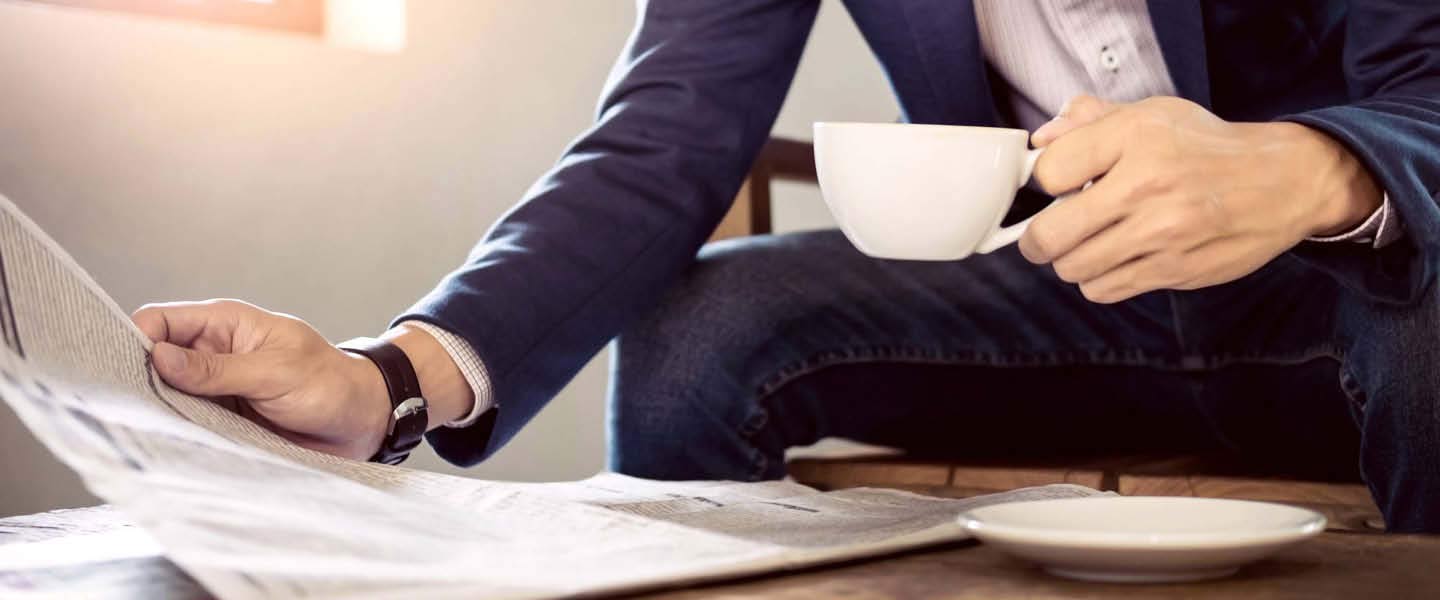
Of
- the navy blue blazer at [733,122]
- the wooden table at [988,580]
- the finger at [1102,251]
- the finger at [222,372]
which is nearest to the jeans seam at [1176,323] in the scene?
the navy blue blazer at [733,122]

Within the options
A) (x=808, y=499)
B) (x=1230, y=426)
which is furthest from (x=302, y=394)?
(x=1230, y=426)

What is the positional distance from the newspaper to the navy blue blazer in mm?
302

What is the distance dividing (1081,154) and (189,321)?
44cm

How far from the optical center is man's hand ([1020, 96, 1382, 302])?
653 millimetres

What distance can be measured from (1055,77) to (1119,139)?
47 centimetres

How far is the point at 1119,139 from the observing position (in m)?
0.65

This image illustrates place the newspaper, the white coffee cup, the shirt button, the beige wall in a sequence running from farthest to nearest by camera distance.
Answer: the beige wall < the shirt button < the white coffee cup < the newspaper

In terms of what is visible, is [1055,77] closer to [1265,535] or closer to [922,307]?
[922,307]

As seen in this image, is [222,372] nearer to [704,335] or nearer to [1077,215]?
[1077,215]

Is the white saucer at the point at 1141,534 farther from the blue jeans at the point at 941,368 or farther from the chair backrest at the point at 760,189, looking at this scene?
the chair backrest at the point at 760,189

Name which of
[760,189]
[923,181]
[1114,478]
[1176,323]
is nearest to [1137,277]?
[923,181]

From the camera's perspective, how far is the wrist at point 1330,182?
73 cm

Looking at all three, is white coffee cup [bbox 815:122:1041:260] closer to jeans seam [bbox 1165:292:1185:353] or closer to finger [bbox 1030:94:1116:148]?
finger [bbox 1030:94:1116:148]

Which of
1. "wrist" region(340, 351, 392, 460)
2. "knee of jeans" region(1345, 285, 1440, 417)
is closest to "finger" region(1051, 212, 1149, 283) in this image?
"knee of jeans" region(1345, 285, 1440, 417)
